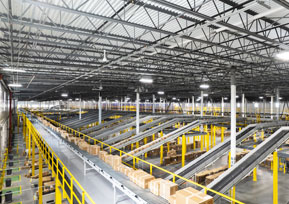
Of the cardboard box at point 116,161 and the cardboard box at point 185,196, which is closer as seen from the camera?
the cardboard box at point 185,196

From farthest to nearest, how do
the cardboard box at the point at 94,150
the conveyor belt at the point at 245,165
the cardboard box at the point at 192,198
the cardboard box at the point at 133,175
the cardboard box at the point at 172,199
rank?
the cardboard box at the point at 94,150 → the conveyor belt at the point at 245,165 → the cardboard box at the point at 133,175 → the cardboard box at the point at 172,199 → the cardboard box at the point at 192,198

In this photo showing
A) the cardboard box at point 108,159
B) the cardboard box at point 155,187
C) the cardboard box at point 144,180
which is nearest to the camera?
the cardboard box at point 155,187

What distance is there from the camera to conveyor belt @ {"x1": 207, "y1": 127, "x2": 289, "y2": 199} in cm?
891

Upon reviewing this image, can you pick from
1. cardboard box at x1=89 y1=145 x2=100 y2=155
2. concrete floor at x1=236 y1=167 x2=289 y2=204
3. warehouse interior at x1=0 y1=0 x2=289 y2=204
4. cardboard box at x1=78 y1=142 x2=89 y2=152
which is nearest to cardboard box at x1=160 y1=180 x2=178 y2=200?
warehouse interior at x1=0 y1=0 x2=289 y2=204

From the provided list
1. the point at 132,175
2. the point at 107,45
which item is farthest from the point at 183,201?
the point at 107,45

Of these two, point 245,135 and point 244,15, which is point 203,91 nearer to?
point 245,135

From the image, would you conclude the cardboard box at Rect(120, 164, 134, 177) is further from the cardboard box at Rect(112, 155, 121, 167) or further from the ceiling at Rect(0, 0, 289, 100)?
the ceiling at Rect(0, 0, 289, 100)

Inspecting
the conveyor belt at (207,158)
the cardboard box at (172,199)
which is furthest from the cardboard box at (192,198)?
the conveyor belt at (207,158)

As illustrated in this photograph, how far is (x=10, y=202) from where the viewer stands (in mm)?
11758

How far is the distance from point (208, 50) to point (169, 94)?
19.2m

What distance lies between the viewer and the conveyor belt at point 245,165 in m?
8.91

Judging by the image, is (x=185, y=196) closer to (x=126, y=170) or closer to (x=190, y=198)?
(x=190, y=198)

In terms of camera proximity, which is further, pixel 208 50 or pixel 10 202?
pixel 208 50

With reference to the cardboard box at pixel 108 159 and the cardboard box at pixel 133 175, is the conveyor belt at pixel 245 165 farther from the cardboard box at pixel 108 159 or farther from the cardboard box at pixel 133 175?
the cardboard box at pixel 108 159
